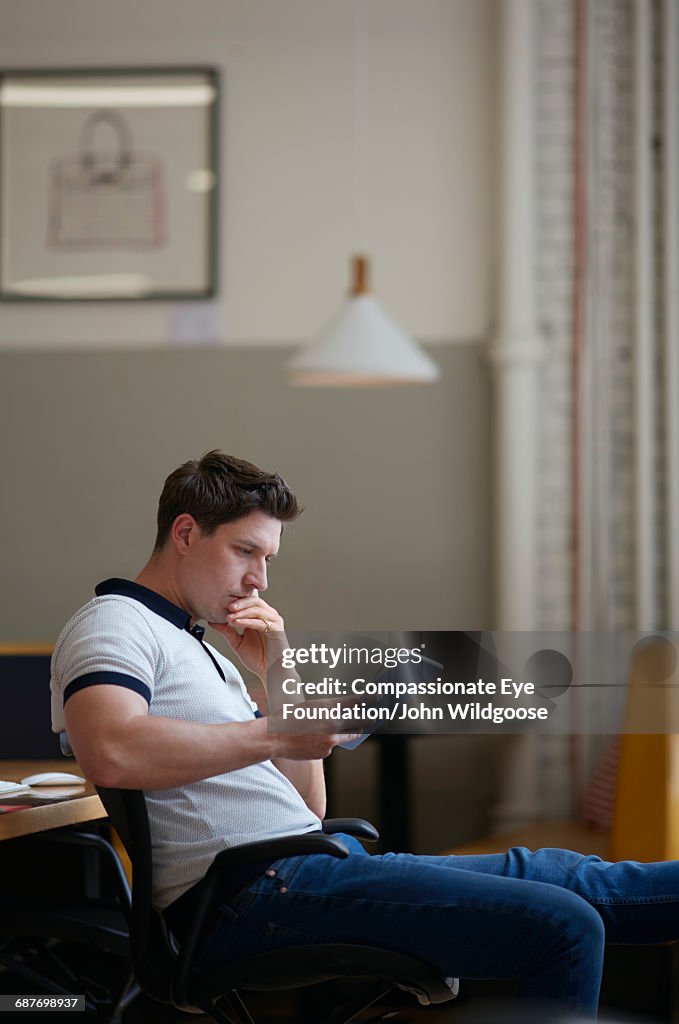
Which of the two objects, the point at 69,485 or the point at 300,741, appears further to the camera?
the point at 69,485

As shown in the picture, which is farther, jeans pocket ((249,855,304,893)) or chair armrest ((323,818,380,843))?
chair armrest ((323,818,380,843))

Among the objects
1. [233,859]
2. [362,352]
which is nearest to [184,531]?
[233,859]

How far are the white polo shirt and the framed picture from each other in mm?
2958

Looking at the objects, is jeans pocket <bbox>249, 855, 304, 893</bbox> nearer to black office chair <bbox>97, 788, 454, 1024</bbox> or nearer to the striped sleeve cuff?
black office chair <bbox>97, 788, 454, 1024</bbox>

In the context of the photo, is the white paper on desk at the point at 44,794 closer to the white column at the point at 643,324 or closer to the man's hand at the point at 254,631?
the man's hand at the point at 254,631

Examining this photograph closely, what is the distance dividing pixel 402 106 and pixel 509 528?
1.66m

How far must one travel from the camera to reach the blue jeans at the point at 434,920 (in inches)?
62.9

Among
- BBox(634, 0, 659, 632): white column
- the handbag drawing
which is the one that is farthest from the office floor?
the handbag drawing

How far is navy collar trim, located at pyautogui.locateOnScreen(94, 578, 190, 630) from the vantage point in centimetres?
180

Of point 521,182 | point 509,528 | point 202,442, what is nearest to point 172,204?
point 202,442

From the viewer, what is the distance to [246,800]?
1.75 m

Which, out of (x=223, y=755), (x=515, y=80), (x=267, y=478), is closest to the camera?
(x=223, y=755)

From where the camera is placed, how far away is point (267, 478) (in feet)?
6.15

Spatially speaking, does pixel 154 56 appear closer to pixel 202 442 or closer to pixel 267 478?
pixel 202 442
